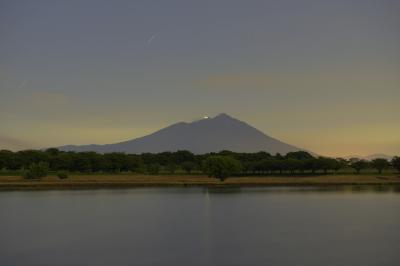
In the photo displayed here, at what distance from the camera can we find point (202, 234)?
34562 millimetres

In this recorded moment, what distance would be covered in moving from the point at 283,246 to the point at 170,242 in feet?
21.4

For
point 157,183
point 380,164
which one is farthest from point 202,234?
point 380,164

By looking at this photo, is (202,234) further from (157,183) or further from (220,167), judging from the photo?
(220,167)

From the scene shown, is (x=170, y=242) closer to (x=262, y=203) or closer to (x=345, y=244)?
(x=345, y=244)

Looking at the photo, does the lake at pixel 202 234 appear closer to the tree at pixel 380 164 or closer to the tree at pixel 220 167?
the tree at pixel 220 167

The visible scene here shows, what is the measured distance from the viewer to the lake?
26500mm

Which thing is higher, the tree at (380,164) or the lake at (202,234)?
the tree at (380,164)

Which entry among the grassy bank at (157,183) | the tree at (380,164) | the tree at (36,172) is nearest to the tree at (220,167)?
the grassy bank at (157,183)

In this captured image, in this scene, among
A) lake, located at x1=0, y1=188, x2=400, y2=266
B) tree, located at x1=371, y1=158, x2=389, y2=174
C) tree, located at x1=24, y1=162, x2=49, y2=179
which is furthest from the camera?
tree, located at x1=371, y1=158, x2=389, y2=174

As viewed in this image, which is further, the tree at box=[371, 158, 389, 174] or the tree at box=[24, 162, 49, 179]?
the tree at box=[371, 158, 389, 174]

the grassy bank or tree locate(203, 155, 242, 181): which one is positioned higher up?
tree locate(203, 155, 242, 181)

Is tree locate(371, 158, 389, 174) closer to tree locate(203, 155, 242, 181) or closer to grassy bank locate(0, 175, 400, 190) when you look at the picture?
grassy bank locate(0, 175, 400, 190)

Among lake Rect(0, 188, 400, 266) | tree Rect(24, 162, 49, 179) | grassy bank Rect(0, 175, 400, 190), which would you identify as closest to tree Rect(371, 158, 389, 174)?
grassy bank Rect(0, 175, 400, 190)

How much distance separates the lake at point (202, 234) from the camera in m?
26.5
